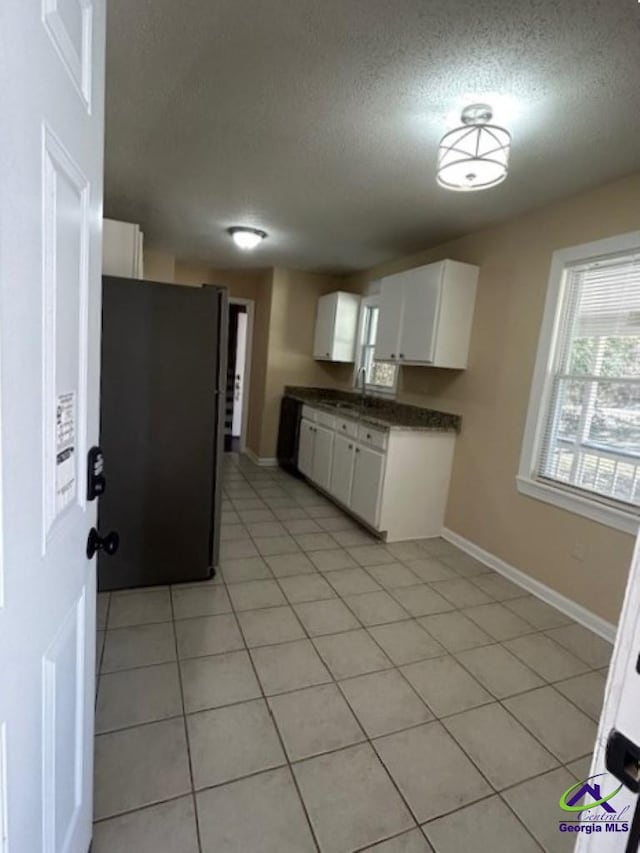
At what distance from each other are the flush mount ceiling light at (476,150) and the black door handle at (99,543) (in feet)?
6.77

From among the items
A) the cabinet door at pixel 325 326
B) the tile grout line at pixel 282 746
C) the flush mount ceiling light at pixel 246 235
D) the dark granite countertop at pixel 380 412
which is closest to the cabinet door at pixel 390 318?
the dark granite countertop at pixel 380 412

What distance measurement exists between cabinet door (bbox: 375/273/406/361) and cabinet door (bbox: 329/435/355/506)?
0.89 meters

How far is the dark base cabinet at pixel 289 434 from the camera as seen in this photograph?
16.8 ft

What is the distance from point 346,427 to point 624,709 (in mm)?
3467

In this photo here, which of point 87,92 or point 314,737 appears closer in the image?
point 87,92

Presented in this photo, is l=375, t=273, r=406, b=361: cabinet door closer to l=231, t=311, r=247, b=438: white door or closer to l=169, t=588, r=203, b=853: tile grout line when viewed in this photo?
l=231, t=311, r=247, b=438: white door

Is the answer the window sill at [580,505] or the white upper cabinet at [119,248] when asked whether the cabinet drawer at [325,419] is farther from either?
the white upper cabinet at [119,248]

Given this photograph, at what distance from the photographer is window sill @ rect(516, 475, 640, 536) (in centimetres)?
228

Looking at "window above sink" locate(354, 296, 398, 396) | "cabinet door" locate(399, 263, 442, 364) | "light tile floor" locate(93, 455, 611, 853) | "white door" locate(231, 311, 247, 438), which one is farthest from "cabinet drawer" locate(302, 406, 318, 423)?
"light tile floor" locate(93, 455, 611, 853)

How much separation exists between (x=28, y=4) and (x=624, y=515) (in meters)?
2.82

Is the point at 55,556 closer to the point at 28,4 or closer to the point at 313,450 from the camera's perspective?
the point at 28,4

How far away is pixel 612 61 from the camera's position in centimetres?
151

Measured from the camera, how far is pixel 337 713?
66.6 inches

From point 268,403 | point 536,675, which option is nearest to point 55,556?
point 536,675
